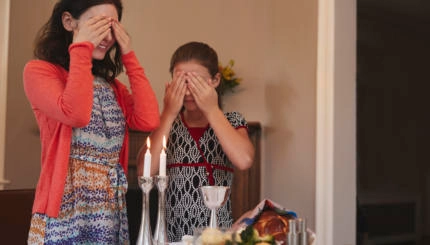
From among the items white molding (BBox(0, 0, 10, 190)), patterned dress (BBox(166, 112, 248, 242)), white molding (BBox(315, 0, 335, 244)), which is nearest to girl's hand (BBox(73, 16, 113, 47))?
patterned dress (BBox(166, 112, 248, 242))

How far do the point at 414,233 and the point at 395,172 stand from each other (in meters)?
0.27

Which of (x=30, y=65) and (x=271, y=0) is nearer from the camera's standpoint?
(x=30, y=65)

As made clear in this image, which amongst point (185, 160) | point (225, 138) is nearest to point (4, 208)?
point (185, 160)

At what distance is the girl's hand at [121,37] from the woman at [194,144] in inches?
9.3

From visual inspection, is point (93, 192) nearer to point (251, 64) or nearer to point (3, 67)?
point (3, 67)

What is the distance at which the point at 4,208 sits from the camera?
1.71 metres

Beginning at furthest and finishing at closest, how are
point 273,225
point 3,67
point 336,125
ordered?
point 3,67 < point 336,125 < point 273,225

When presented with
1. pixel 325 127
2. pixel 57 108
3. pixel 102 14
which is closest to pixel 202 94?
pixel 102 14

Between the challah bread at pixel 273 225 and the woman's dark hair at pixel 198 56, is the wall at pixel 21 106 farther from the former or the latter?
the challah bread at pixel 273 225

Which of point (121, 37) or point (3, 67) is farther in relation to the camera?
point (3, 67)

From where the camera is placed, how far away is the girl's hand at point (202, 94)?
4.95 feet

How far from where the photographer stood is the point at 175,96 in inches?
59.4

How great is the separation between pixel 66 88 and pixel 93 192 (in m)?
0.23

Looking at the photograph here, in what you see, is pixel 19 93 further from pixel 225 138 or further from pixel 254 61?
pixel 225 138
